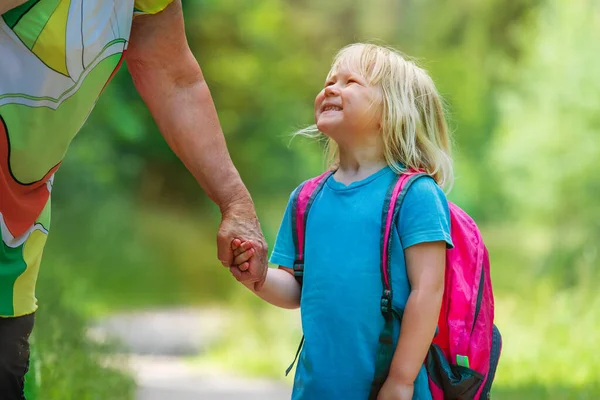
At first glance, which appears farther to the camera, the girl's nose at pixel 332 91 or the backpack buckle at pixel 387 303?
the girl's nose at pixel 332 91

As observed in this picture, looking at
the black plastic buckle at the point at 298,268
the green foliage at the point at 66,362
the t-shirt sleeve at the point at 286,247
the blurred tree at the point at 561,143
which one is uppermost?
the blurred tree at the point at 561,143

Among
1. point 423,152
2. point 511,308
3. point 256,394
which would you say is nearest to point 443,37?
point 511,308

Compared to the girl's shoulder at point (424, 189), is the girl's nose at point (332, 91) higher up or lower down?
higher up

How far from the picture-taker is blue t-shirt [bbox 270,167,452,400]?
2.20m

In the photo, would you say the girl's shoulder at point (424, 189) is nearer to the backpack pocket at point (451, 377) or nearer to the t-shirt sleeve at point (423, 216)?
the t-shirt sleeve at point (423, 216)

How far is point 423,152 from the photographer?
7.84 feet

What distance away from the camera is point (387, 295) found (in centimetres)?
218

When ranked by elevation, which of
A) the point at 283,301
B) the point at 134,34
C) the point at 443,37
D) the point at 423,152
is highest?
the point at 443,37

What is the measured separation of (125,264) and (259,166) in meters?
4.14

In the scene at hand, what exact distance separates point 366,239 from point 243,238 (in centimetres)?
30

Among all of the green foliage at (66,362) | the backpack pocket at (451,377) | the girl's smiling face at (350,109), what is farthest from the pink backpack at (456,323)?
the green foliage at (66,362)

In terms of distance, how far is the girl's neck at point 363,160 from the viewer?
7.71 feet

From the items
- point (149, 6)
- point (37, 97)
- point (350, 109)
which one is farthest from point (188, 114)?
point (37, 97)

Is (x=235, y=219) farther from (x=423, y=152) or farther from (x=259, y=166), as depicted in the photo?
(x=259, y=166)
